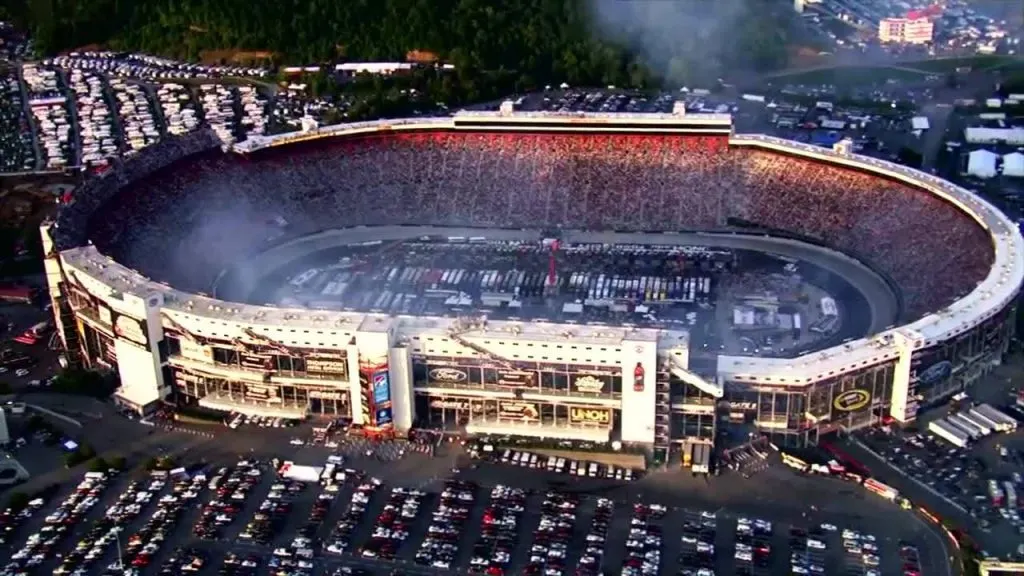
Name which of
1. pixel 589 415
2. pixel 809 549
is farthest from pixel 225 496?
pixel 809 549

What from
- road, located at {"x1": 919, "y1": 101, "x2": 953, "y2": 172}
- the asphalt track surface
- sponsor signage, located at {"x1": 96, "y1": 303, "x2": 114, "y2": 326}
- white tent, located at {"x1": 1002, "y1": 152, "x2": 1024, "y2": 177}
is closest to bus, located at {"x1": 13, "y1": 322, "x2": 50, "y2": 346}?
sponsor signage, located at {"x1": 96, "y1": 303, "x2": 114, "y2": 326}

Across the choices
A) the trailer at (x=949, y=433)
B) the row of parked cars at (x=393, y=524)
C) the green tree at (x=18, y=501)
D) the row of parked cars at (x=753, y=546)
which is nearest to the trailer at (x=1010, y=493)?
the trailer at (x=949, y=433)

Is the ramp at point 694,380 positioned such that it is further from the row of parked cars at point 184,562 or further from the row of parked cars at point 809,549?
the row of parked cars at point 184,562

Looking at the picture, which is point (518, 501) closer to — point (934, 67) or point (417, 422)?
point (417, 422)

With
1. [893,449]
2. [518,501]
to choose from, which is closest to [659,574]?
[518,501]

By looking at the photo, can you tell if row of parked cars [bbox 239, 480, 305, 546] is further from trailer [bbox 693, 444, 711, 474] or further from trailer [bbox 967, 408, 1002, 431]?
trailer [bbox 967, 408, 1002, 431]

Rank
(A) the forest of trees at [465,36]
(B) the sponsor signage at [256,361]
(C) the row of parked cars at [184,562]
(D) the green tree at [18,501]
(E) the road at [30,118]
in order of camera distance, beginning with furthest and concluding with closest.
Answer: (A) the forest of trees at [465,36] < (E) the road at [30,118] < (B) the sponsor signage at [256,361] < (D) the green tree at [18,501] < (C) the row of parked cars at [184,562]
